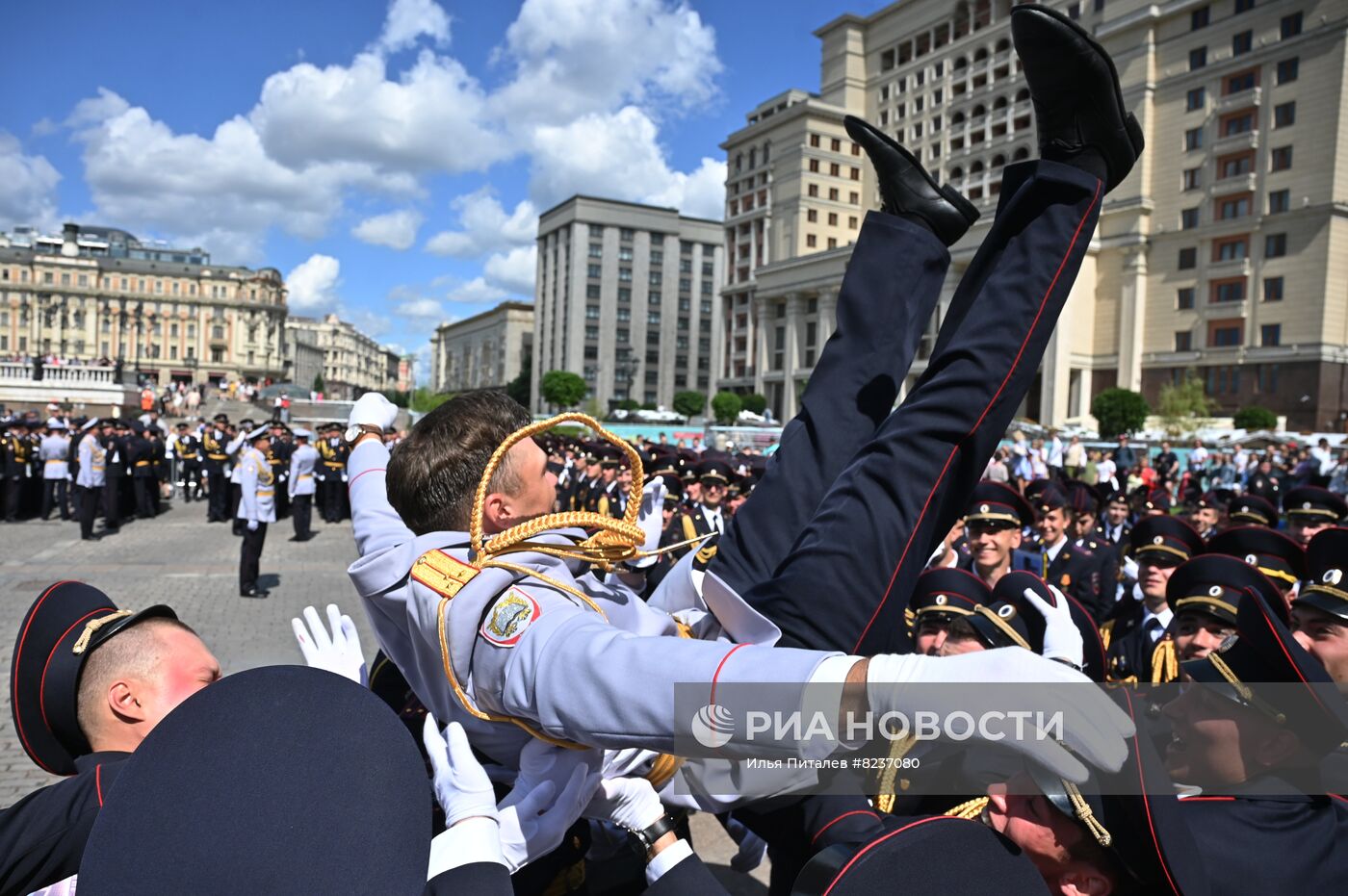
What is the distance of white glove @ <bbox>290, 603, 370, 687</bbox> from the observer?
7.96ft

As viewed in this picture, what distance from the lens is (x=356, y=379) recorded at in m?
183

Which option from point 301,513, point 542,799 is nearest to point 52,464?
point 301,513

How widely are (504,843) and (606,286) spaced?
111m

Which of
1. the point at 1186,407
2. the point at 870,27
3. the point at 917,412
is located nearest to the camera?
the point at 917,412

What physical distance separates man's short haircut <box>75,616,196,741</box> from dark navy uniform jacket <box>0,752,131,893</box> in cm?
27

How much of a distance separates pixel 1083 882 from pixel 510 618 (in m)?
1.43

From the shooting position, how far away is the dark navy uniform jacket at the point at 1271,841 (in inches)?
74.8

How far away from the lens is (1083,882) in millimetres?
1852

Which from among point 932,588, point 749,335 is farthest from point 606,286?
point 932,588

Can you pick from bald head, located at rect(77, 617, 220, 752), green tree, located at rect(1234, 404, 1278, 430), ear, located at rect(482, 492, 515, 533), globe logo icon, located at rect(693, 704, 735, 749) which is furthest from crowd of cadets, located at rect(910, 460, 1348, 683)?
green tree, located at rect(1234, 404, 1278, 430)

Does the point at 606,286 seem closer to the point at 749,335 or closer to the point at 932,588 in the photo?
the point at 749,335

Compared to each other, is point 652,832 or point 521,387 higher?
point 521,387

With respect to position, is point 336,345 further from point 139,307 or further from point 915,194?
point 915,194

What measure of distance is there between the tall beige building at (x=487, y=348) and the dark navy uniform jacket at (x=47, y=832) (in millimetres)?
124074
